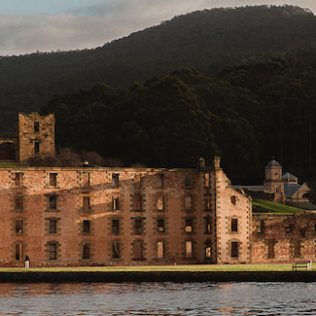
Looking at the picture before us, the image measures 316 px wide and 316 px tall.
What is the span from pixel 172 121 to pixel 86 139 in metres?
10.6

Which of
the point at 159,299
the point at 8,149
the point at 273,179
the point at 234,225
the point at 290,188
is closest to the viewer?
the point at 159,299

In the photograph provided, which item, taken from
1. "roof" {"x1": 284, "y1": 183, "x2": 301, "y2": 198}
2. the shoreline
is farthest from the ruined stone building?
"roof" {"x1": 284, "y1": 183, "x2": 301, "y2": 198}

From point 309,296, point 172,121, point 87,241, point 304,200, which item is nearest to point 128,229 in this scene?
point 87,241

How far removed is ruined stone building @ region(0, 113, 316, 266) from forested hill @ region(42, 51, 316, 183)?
30468 mm

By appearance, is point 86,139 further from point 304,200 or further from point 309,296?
point 309,296

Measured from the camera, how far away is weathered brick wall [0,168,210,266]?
3593 inches

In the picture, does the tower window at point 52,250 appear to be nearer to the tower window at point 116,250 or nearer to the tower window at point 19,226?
the tower window at point 19,226

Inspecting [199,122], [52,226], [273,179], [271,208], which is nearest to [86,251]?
[52,226]

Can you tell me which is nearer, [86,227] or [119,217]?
[86,227]

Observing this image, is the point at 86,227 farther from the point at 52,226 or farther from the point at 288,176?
the point at 288,176

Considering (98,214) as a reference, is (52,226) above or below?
below

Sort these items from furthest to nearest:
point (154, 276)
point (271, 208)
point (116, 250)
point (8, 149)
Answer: point (8, 149)
point (271, 208)
point (116, 250)
point (154, 276)

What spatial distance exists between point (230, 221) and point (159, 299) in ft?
96.0

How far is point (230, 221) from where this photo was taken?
313 ft
